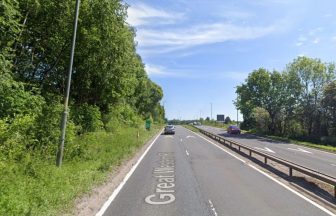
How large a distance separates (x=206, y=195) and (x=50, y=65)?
13424mm

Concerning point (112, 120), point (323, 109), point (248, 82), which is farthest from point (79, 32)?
point (248, 82)

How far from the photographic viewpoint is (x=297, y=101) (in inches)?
2638

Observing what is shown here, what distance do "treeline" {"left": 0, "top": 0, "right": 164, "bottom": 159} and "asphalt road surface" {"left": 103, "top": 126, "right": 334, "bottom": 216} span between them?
374cm

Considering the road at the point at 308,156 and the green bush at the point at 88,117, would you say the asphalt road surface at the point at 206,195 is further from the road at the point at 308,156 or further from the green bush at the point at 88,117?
the green bush at the point at 88,117

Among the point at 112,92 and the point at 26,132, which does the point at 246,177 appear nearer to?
the point at 26,132

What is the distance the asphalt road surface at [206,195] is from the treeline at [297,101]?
4204 cm

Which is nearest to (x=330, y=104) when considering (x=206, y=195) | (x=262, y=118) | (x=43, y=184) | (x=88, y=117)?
(x=262, y=118)

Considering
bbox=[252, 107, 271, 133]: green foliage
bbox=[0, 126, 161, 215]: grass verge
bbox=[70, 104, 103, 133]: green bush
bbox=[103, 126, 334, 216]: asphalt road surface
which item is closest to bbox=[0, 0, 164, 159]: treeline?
bbox=[70, 104, 103, 133]: green bush

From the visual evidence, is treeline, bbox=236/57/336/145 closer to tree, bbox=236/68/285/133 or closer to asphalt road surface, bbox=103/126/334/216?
tree, bbox=236/68/285/133

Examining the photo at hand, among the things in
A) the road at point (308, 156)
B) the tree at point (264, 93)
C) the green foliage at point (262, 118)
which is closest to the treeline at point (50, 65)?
the road at point (308, 156)

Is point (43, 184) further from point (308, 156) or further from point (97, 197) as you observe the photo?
point (308, 156)

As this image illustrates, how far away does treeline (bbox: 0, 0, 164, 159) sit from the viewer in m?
13.7

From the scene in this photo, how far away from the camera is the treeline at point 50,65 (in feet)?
44.8

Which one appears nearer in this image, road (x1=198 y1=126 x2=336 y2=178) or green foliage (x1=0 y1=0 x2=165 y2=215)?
green foliage (x1=0 y1=0 x2=165 y2=215)
